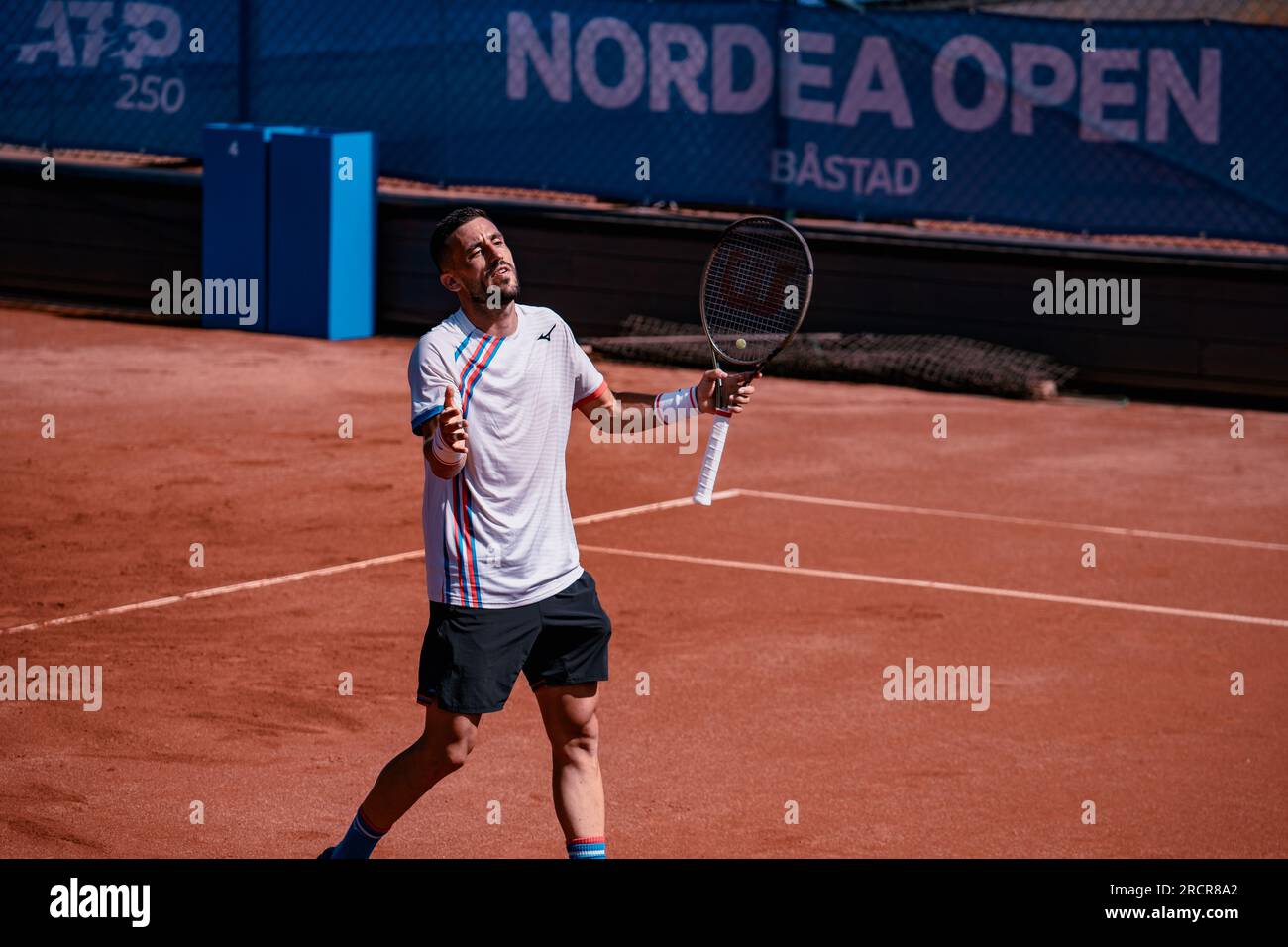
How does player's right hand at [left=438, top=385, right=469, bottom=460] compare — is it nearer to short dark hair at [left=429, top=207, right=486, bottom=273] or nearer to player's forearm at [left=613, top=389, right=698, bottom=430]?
short dark hair at [left=429, top=207, right=486, bottom=273]

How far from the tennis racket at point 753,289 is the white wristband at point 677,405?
1.64 ft

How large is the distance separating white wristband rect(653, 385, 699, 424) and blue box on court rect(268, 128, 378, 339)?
10.4m

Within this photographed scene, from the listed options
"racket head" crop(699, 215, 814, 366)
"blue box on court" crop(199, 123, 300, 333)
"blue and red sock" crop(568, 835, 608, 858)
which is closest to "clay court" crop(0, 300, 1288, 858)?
"blue and red sock" crop(568, 835, 608, 858)

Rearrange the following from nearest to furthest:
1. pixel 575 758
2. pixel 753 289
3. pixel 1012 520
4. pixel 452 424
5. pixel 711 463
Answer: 1. pixel 452 424
2. pixel 575 758
3. pixel 711 463
4. pixel 753 289
5. pixel 1012 520

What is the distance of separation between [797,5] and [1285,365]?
4624 millimetres

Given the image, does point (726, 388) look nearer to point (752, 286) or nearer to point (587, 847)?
point (752, 286)

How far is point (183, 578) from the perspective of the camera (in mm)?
8156

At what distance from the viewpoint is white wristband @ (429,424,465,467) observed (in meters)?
4.46

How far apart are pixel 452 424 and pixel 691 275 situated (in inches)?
427

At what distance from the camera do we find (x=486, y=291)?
465cm

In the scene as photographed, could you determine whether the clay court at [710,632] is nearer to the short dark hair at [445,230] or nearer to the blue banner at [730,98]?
the short dark hair at [445,230]

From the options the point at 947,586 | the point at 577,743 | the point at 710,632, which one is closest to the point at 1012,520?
the point at 947,586

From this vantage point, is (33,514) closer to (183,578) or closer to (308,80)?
(183,578)
